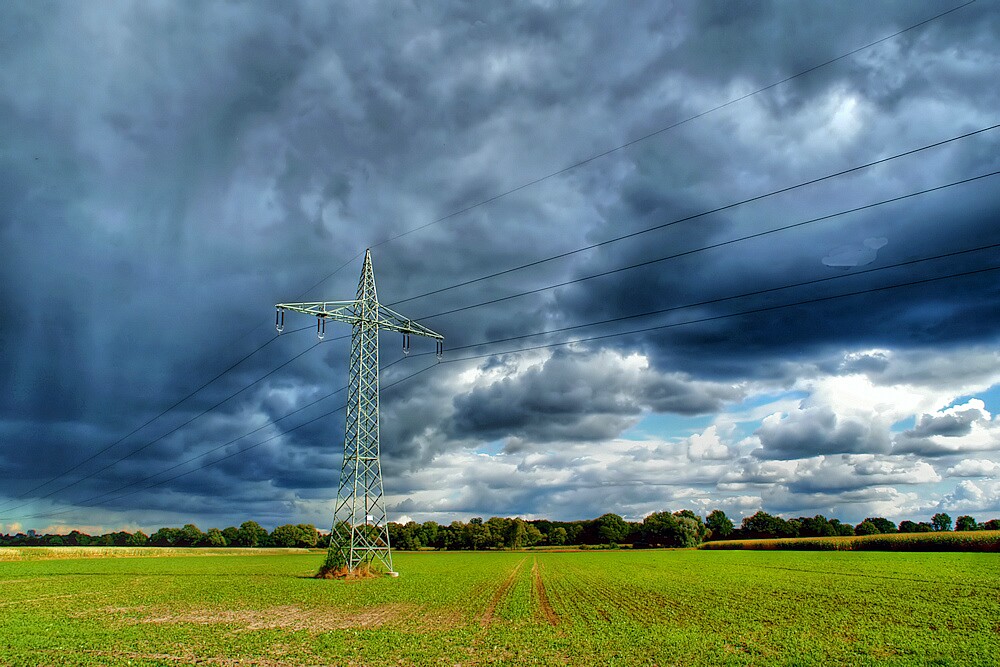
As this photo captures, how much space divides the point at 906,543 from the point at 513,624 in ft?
388

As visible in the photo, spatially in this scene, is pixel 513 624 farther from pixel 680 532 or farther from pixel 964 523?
pixel 964 523

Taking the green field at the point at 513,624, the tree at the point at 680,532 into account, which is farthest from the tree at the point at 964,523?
the green field at the point at 513,624

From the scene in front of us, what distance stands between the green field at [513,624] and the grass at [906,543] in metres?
64.6

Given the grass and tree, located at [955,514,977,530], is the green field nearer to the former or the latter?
the grass

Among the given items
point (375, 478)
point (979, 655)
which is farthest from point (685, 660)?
point (375, 478)

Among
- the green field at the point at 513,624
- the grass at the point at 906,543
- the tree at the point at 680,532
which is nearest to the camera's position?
the green field at the point at 513,624

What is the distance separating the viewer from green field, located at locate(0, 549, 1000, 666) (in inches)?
851

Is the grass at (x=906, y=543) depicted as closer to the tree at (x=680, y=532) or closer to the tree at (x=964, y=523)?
the tree at (x=680, y=532)

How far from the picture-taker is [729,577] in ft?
189

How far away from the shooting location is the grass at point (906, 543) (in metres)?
99.6

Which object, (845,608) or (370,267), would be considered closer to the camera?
(845,608)

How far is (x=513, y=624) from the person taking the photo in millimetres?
28766

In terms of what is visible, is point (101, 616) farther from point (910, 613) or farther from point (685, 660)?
point (910, 613)

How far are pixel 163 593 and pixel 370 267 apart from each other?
3215 centimetres
